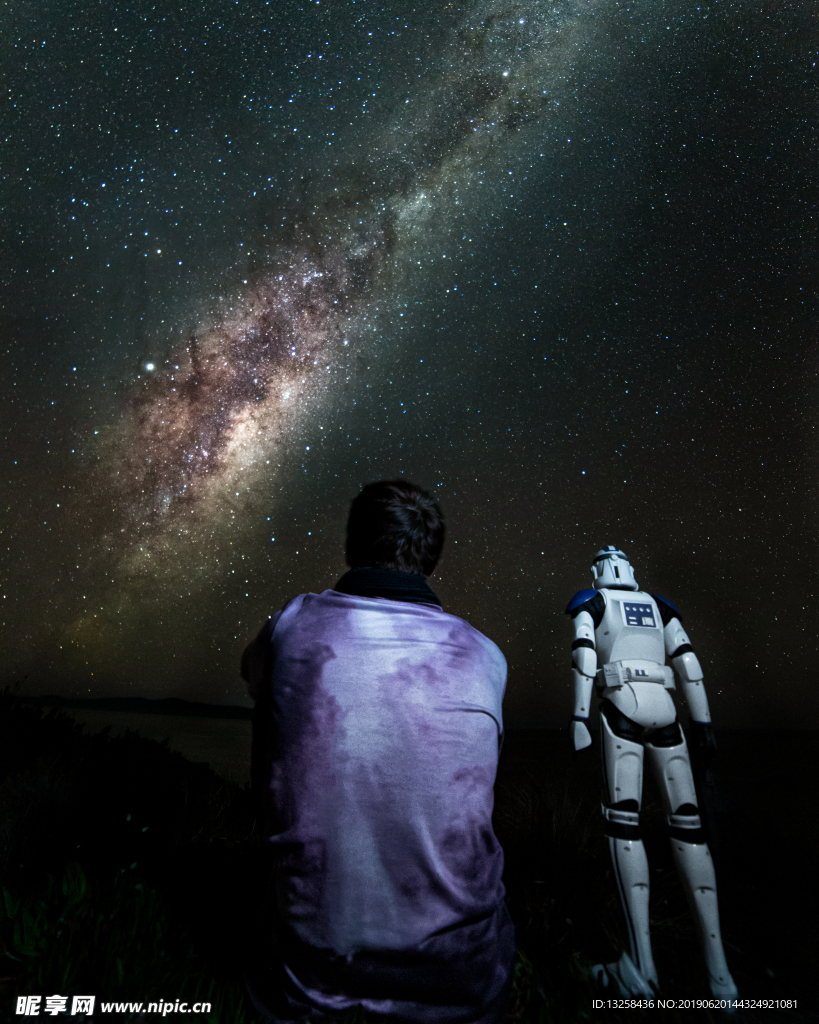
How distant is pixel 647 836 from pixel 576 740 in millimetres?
4252

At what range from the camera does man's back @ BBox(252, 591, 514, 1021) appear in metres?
1.81

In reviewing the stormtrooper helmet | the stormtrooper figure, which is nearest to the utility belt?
the stormtrooper figure

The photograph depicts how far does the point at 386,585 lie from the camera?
2.16 metres

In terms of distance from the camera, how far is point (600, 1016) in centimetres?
259

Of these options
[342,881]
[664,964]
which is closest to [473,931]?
[342,881]

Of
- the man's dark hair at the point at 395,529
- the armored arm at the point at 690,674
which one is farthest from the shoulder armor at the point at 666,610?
the man's dark hair at the point at 395,529

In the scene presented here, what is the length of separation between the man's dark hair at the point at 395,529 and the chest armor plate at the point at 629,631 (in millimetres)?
1805

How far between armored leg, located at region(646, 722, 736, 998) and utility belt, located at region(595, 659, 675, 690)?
27 cm

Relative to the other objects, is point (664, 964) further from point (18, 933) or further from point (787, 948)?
point (18, 933)

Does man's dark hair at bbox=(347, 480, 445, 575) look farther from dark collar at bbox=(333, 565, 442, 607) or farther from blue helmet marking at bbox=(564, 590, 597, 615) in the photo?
blue helmet marking at bbox=(564, 590, 597, 615)

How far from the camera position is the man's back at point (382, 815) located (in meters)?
1.81

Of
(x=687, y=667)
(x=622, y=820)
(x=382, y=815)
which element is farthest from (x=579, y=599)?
(x=382, y=815)

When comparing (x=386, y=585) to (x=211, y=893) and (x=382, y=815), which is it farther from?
(x=211, y=893)

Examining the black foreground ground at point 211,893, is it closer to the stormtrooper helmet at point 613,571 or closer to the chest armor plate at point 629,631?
the chest armor plate at point 629,631
